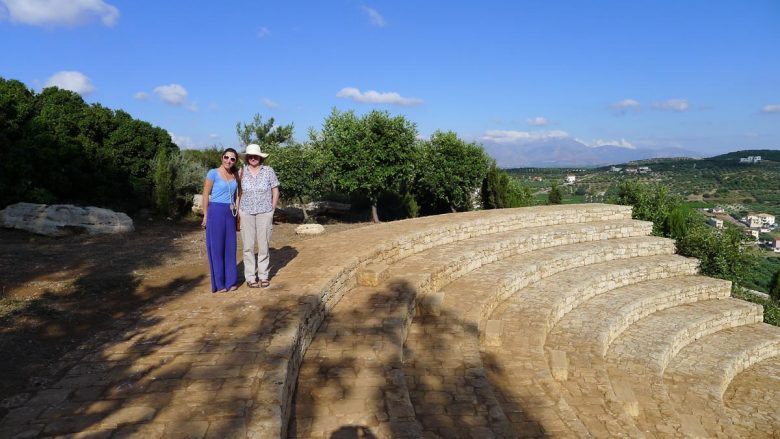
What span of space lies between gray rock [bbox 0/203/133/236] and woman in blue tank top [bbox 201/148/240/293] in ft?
21.3

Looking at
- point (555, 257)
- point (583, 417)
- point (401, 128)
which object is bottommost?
point (583, 417)

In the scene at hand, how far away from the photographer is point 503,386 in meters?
5.29

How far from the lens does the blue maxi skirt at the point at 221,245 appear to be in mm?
5555

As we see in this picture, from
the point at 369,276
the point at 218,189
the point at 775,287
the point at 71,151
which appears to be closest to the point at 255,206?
the point at 218,189

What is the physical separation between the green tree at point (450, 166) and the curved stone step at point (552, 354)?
840cm

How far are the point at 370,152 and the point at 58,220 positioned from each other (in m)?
8.96

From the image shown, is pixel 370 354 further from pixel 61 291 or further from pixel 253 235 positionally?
pixel 61 291

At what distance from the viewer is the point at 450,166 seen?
733 inches

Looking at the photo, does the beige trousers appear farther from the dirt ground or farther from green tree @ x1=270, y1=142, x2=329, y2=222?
green tree @ x1=270, y1=142, x2=329, y2=222

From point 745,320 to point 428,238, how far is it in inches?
335

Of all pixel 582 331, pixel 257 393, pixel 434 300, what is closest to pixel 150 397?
pixel 257 393

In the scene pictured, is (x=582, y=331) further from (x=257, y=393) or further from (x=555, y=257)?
(x=257, y=393)

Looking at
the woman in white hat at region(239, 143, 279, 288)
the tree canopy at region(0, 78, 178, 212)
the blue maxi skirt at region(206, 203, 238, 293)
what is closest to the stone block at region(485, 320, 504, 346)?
the woman in white hat at region(239, 143, 279, 288)

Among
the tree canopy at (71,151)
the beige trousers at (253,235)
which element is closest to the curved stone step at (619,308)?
the beige trousers at (253,235)
